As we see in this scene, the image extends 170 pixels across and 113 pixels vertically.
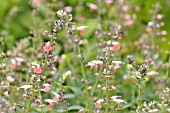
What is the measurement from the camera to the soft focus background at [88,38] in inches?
144

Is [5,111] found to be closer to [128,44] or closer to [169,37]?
[128,44]

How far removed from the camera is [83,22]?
483 cm

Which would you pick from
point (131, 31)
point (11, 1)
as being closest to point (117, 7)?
point (131, 31)

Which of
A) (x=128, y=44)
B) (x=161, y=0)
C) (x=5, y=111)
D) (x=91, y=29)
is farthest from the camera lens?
(x=161, y=0)

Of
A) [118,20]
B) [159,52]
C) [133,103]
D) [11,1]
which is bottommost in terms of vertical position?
[133,103]

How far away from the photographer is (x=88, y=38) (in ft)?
16.4

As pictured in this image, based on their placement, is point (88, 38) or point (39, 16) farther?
point (39, 16)

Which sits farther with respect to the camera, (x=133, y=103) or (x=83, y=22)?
(x=83, y=22)

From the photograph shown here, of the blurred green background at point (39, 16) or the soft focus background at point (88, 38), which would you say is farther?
the blurred green background at point (39, 16)

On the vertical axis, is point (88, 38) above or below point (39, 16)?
below

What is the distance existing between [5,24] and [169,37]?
179 cm

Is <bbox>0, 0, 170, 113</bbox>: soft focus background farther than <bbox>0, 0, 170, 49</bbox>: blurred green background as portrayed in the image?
No

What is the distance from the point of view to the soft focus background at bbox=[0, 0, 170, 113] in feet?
12.0

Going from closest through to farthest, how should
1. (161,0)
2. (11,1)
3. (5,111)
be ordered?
(5,111) → (161,0) → (11,1)
